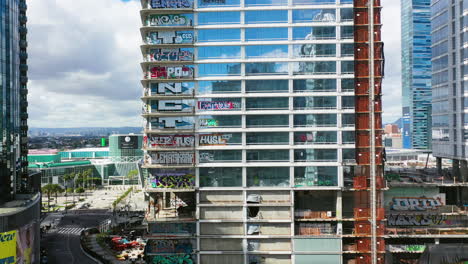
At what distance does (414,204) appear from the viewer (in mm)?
66812

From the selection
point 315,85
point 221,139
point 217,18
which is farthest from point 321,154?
point 217,18

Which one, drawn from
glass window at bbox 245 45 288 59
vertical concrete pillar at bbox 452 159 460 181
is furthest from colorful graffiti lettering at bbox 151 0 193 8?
vertical concrete pillar at bbox 452 159 460 181

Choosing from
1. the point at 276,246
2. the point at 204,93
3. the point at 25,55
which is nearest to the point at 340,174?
the point at 276,246

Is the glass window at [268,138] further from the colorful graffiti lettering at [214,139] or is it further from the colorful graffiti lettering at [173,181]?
the colorful graffiti lettering at [173,181]

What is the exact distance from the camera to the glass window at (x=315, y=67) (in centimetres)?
5778

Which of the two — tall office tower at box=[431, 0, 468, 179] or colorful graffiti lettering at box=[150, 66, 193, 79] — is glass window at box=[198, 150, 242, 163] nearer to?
colorful graffiti lettering at box=[150, 66, 193, 79]

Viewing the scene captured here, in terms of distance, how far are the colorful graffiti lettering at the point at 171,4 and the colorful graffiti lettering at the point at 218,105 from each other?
16.2 m

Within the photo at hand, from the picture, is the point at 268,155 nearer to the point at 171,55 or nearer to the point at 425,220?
the point at 171,55

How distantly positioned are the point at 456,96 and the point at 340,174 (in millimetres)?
33671

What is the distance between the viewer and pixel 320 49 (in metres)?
57.8

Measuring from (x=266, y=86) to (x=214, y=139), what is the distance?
40.0 ft

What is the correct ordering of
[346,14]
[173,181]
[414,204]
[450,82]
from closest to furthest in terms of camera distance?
[346,14] → [173,181] → [414,204] → [450,82]

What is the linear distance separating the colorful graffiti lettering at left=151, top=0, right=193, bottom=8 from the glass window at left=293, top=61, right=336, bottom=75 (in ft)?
66.1

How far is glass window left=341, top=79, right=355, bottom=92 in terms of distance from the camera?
5778 cm
